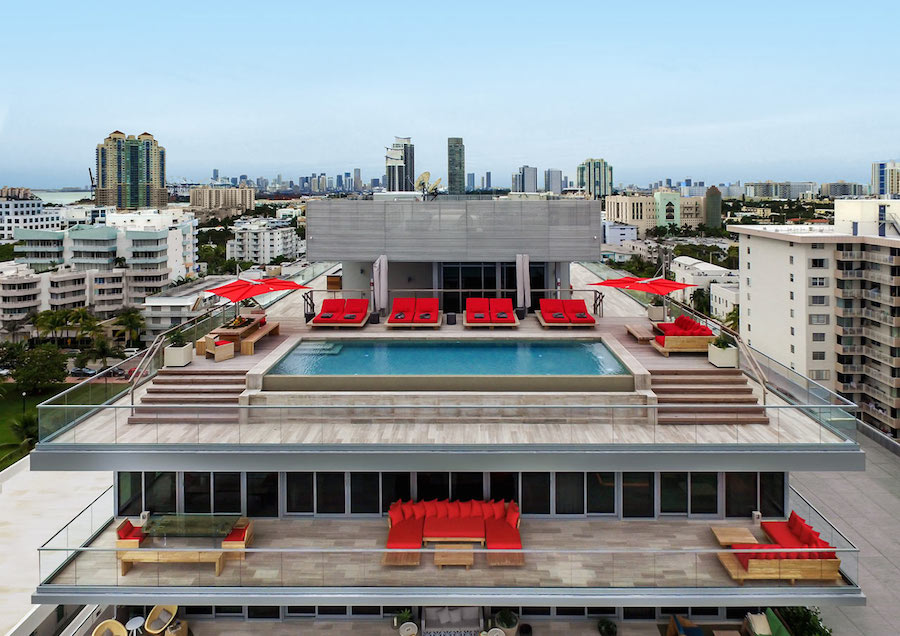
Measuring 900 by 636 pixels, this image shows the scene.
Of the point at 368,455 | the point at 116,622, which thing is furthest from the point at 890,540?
the point at 116,622

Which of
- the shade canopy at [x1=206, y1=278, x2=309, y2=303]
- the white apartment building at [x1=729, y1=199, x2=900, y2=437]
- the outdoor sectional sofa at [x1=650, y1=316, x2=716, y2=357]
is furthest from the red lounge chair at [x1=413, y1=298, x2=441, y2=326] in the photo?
the white apartment building at [x1=729, y1=199, x2=900, y2=437]

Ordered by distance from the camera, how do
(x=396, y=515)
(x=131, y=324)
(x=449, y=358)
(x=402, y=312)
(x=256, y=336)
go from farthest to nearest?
(x=131, y=324) < (x=402, y=312) < (x=256, y=336) < (x=449, y=358) < (x=396, y=515)

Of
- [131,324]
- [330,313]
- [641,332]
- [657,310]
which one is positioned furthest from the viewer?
[131,324]

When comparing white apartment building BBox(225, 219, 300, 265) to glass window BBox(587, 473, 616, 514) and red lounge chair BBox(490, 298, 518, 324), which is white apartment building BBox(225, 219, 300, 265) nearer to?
red lounge chair BBox(490, 298, 518, 324)

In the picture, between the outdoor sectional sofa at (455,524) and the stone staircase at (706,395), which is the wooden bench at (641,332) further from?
the outdoor sectional sofa at (455,524)

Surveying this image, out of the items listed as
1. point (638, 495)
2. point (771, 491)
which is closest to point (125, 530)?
point (638, 495)

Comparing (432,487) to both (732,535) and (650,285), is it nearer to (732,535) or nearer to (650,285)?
(732,535)

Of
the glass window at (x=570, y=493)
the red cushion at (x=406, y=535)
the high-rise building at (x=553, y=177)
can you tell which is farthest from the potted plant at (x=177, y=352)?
the high-rise building at (x=553, y=177)
